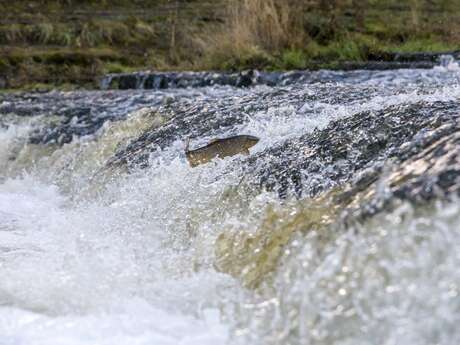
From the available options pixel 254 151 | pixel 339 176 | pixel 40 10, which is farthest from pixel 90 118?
pixel 40 10

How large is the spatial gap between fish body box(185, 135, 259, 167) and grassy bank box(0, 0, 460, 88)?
494cm

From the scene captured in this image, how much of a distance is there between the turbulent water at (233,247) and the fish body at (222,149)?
0.31ft

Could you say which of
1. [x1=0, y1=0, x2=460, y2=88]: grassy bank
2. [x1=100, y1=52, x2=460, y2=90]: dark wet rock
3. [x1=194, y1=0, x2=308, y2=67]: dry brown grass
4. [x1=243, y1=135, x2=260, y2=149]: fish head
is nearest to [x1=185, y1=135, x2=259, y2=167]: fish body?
[x1=243, y1=135, x2=260, y2=149]: fish head

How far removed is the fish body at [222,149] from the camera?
439 cm

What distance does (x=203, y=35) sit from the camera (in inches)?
484

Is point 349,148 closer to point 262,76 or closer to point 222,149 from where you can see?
point 222,149

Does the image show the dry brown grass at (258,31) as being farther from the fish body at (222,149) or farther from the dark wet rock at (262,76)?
the fish body at (222,149)

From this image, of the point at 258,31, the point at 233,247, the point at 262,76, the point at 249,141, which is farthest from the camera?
the point at 258,31

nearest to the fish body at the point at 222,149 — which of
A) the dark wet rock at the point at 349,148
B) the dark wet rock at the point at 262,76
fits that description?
the dark wet rock at the point at 349,148

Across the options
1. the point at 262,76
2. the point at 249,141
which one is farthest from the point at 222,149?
the point at 262,76

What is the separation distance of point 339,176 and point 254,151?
43.7 inches

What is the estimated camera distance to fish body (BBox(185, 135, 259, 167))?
4.39 metres

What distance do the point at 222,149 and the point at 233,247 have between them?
70.5 inches

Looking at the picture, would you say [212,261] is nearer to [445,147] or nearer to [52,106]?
[445,147]
